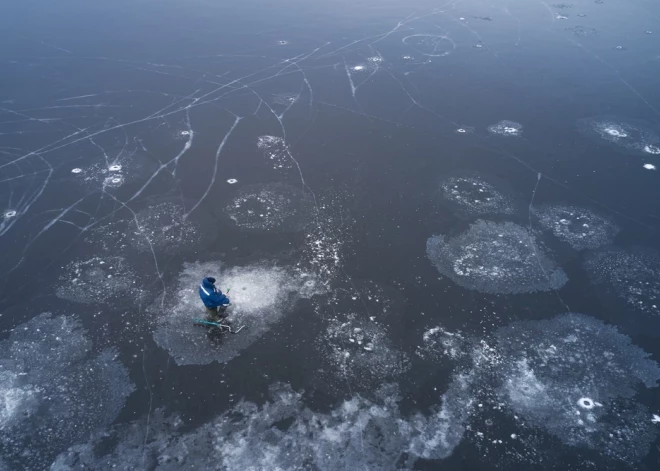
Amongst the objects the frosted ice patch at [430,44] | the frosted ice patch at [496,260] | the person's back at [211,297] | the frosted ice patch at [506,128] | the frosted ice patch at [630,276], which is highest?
the frosted ice patch at [430,44]

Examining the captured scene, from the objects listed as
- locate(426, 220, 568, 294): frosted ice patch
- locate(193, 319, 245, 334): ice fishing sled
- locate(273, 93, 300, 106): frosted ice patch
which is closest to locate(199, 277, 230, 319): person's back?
locate(193, 319, 245, 334): ice fishing sled

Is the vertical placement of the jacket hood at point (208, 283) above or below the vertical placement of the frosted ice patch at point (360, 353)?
above

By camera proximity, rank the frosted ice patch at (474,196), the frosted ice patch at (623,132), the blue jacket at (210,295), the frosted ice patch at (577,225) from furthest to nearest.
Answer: the frosted ice patch at (623,132), the frosted ice patch at (474,196), the frosted ice patch at (577,225), the blue jacket at (210,295)

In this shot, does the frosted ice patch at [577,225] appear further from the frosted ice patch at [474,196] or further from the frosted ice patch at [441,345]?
the frosted ice patch at [441,345]

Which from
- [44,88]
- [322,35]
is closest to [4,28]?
[44,88]

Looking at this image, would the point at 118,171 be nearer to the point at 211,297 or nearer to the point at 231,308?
the point at 231,308

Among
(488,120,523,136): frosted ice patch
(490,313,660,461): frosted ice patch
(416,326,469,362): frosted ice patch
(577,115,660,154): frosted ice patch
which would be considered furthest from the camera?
(488,120,523,136): frosted ice patch

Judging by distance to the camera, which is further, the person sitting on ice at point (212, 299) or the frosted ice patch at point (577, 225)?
the frosted ice patch at point (577, 225)

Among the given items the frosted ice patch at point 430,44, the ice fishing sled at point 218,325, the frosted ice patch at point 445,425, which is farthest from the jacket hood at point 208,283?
the frosted ice patch at point 430,44

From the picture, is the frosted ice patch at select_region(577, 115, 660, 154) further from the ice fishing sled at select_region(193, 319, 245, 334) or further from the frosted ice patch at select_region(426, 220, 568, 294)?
the ice fishing sled at select_region(193, 319, 245, 334)
